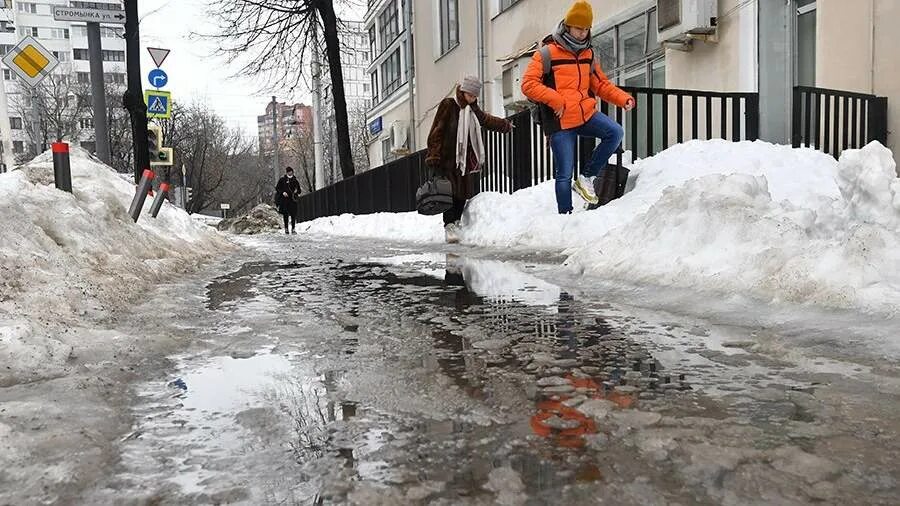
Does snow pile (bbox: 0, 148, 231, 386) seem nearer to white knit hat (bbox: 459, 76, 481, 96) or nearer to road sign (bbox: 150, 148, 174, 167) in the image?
white knit hat (bbox: 459, 76, 481, 96)

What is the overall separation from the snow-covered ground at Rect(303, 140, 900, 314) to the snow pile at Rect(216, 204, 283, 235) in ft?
65.5

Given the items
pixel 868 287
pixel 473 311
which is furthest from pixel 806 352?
pixel 473 311

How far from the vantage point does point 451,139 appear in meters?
9.26

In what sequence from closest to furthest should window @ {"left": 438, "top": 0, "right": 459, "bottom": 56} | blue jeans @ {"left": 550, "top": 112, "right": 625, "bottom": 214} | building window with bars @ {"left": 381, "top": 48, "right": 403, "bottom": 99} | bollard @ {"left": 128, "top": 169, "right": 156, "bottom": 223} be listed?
1. blue jeans @ {"left": 550, "top": 112, "right": 625, "bottom": 214}
2. bollard @ {"left": 128, "top": 169, "right": 156, "bottom": 223}
3. window @ {"left": 438, "top": 0, "right": 459, "bottom": 56}
4. building window with bars @ {"left": 381, "top": 48, "right": 403, "bottom": 99}

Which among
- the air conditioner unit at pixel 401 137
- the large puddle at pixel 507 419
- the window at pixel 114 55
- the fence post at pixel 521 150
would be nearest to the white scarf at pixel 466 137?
the fence post at pixel 521 150

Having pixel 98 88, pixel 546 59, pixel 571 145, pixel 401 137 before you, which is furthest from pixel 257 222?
pixel 546 59

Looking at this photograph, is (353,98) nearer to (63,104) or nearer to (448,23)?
(63,104)

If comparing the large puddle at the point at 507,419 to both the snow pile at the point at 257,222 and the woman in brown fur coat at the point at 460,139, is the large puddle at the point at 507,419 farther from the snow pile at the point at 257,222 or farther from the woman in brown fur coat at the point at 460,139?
the snow pile at the point at 257,222

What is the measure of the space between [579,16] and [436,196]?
118 inches

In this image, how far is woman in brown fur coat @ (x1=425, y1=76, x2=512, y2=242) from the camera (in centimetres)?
900

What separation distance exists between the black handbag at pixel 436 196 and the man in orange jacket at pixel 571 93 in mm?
1855

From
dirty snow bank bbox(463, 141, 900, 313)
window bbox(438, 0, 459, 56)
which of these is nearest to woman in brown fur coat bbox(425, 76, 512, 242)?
dirty snow bank bbox(463, 141, 900, 313)

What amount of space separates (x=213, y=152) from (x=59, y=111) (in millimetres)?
13393

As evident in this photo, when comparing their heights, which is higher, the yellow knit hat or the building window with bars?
the building window with bars
